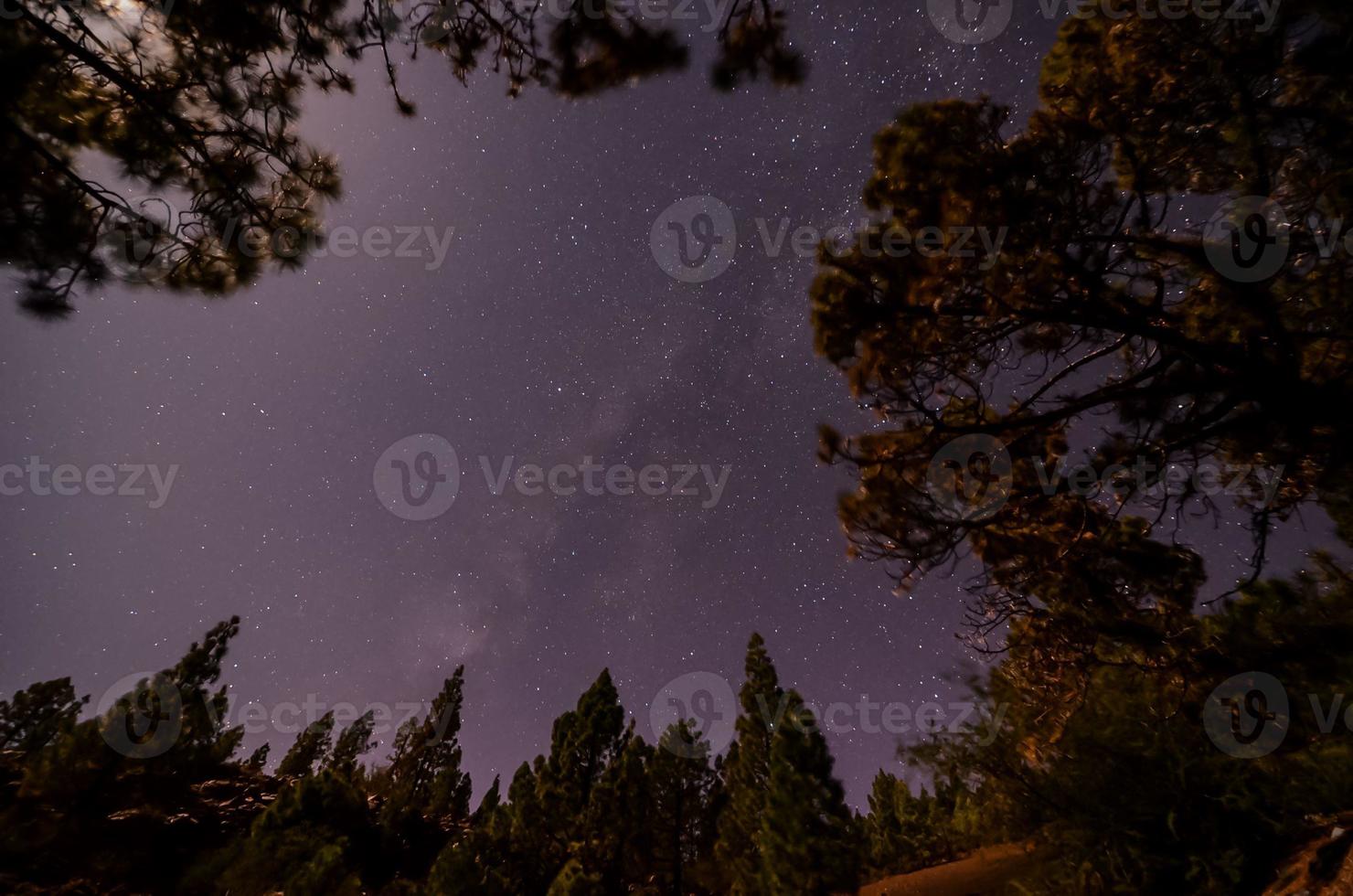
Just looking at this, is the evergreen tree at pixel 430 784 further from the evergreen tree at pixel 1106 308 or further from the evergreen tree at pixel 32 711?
the evergreen tree at pixel 1106 308

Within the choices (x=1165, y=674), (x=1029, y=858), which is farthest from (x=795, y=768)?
(x=1165, y=674)

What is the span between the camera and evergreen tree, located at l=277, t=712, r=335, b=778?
117 feet

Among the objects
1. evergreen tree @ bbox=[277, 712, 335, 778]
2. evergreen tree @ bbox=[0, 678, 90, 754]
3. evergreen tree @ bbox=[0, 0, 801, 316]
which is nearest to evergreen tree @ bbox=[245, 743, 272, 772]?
evergreen tree @ bbox=[277, 712, 335, 778]

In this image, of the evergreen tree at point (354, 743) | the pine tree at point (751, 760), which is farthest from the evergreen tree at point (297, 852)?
the evergreen tree at point (354, 743)

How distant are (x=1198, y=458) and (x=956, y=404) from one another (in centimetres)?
253

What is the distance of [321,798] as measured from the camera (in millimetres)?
14938

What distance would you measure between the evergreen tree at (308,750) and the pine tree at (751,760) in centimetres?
3385

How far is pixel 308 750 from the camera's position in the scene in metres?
36.4

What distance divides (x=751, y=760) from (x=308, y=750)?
37.7 metres

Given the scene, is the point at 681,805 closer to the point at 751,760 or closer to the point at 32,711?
the point at 751,760

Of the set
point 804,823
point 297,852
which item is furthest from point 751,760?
point 297,852

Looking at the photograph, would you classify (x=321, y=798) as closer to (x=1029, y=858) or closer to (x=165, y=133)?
(x=165, y=133)

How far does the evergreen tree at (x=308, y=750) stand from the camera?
1399 inches

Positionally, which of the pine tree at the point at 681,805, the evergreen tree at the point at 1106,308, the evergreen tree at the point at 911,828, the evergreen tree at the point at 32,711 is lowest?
the evergreen tree at the point at 911,828
